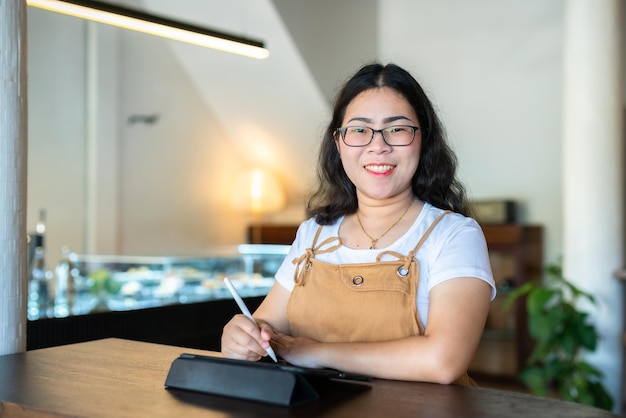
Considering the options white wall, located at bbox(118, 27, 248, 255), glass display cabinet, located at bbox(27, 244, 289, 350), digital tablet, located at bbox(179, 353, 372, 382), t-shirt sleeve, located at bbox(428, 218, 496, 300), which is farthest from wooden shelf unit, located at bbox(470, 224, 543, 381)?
digital tablet, located at bbox(179, 353, 372, 382)

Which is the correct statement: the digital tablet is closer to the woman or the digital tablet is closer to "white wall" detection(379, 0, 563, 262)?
the woman

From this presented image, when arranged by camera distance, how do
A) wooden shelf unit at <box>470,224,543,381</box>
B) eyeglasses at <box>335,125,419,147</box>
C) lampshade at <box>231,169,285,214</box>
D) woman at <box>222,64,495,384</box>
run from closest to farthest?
woman at <box>222,64,495,384</box>
eyeglasses at <box>335,125,419,147</box>
wooden shelf unit at <box>470,224,543,381</box>
lampshade at <box>231,169,285,214</box>

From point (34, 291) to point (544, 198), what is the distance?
3989 mm

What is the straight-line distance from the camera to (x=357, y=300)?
1.88m

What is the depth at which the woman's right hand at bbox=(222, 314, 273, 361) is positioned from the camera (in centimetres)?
175

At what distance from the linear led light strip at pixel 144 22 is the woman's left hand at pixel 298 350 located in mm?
2141

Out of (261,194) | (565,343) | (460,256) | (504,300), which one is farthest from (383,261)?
(261,194)

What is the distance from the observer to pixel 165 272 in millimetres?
5375

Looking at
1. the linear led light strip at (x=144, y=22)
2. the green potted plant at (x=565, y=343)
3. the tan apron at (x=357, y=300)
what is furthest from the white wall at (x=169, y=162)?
the tan apron at (x=357, y=300)

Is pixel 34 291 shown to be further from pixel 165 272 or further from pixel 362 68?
pixel 362 68

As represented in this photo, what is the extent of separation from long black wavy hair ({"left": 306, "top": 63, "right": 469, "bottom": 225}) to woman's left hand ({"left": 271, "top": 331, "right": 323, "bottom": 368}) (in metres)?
0.37

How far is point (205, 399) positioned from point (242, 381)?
0.24ft

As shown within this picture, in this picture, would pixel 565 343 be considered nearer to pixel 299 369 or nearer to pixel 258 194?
pixel 258 194

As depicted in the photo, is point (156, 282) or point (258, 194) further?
point (258, 194)
